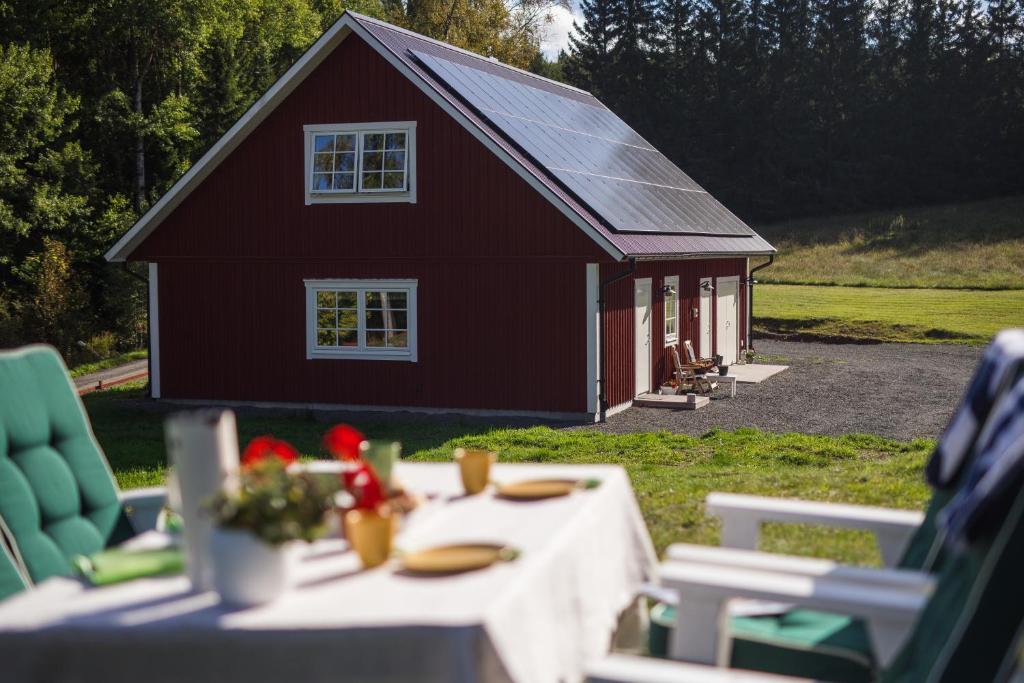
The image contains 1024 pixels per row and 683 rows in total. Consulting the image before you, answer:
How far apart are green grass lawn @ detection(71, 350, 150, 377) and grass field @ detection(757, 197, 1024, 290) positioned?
878 inches

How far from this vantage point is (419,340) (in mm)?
16094

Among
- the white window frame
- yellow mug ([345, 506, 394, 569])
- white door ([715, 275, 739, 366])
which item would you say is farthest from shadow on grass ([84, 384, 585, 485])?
yellow mug ([345, 506, 394, 569])

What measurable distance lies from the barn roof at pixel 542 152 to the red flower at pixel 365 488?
11.1m

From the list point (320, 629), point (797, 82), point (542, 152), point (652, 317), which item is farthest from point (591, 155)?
point (797, 82)

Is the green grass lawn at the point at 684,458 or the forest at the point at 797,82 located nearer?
the green grass lawn at the point at 684,458

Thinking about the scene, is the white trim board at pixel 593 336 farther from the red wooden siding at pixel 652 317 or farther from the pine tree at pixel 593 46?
the pine tree at pixel 593 46

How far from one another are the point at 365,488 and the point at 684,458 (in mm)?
8363

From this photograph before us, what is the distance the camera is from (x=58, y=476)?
4.11 m

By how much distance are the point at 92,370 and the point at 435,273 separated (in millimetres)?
10542

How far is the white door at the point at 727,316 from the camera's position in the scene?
69.2 feet

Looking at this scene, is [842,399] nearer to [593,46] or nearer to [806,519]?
[806,519]

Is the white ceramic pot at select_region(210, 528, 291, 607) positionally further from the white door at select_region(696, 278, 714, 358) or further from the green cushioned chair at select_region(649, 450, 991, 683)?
the white door at select_region(696, 278, 714, 358)

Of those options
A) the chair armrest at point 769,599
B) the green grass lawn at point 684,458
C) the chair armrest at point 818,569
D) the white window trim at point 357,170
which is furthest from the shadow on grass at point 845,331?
the chair armrest at point 769,599

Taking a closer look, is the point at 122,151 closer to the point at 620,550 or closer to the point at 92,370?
the point at 92,370
